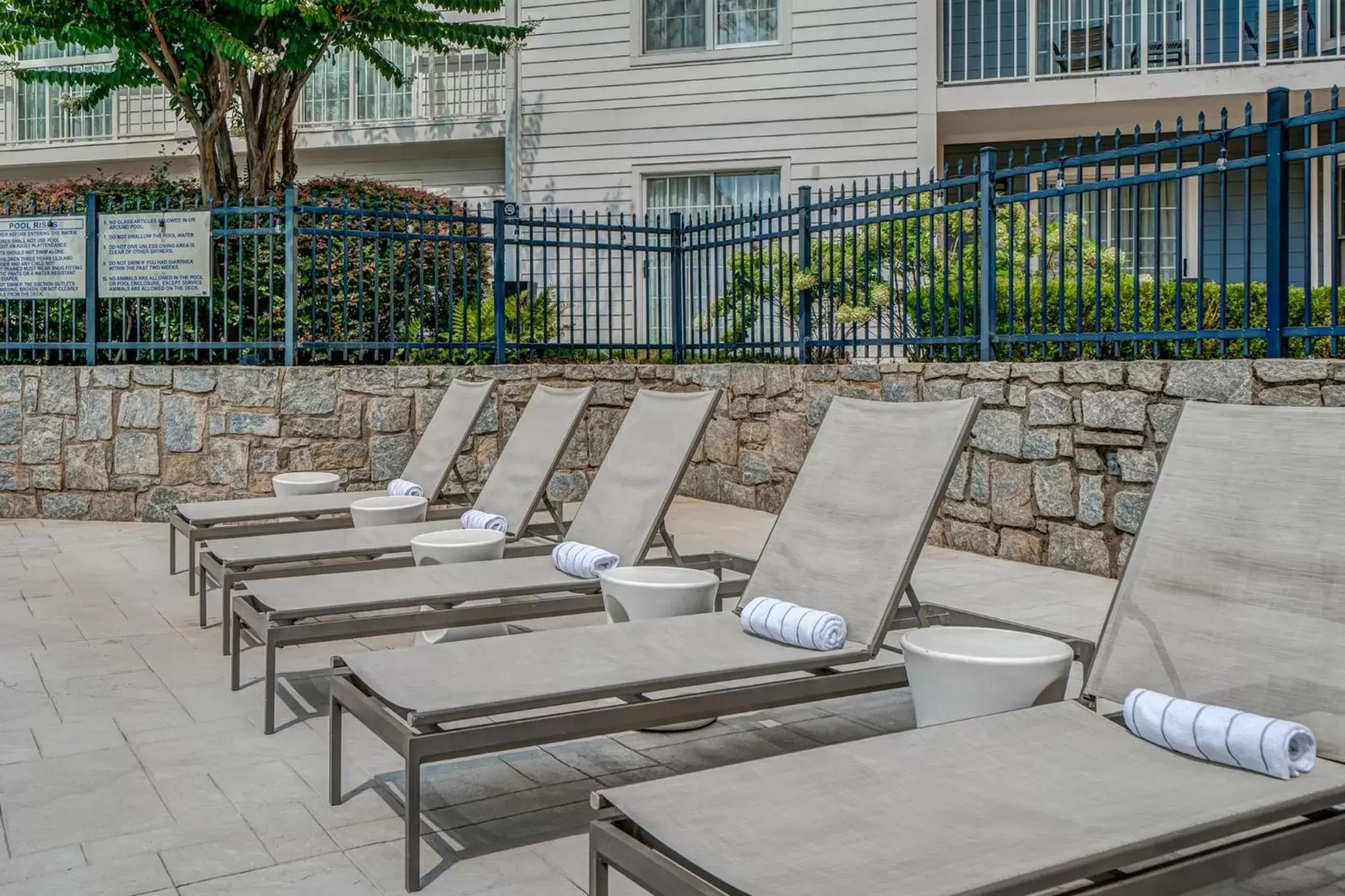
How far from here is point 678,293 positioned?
1098 centimetres

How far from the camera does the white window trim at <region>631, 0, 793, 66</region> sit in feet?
46.7

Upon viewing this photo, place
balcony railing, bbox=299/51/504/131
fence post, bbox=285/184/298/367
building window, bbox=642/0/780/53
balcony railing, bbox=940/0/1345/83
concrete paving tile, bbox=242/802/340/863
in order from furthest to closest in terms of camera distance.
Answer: balcony railing, bbox=299/51/504/131 < building window, bbox=642/0/780/53 < balcony railing, bbox=940/0/1345/83 < fence post, bbox=285/184/298/367 < concrete paving tile, bbox=242/802/340/863

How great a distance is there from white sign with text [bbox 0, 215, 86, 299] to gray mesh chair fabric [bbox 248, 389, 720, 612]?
240 inches

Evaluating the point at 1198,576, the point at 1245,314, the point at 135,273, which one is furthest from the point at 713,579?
the point at 135,273

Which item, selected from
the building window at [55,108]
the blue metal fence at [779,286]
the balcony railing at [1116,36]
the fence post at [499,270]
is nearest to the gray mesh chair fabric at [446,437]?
the blue metal fence at [779,286]

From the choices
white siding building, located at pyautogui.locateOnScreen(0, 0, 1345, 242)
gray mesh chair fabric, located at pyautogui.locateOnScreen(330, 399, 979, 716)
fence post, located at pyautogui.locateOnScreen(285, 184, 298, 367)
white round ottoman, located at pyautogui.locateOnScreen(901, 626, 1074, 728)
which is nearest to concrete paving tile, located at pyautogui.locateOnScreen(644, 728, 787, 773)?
gray mesh chair fabric, located at pyautogui.locateOnScreen(330, 399, 979, 716)

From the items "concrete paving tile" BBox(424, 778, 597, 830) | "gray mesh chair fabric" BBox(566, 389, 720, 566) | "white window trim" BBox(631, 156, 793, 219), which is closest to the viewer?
"concrete paving tile" BBox(424, 778, 597, 830)

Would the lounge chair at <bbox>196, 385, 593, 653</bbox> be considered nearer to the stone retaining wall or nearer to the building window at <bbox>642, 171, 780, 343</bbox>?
the stone retaining wall

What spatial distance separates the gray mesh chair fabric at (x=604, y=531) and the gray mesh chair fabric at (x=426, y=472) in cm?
189

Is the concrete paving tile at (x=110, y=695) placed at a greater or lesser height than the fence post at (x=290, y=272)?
lesser

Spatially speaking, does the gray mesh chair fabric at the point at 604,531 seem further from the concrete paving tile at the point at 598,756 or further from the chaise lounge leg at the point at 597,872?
the chaise lounge leg at the point at 597,872

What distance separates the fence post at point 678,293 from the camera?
36.0 feet

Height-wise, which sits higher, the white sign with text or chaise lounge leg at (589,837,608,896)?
the white sign with text

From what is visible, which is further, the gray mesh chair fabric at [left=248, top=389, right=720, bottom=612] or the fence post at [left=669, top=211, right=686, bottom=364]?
the fence post at [left=669, top=211, right=686, bottom=364]
